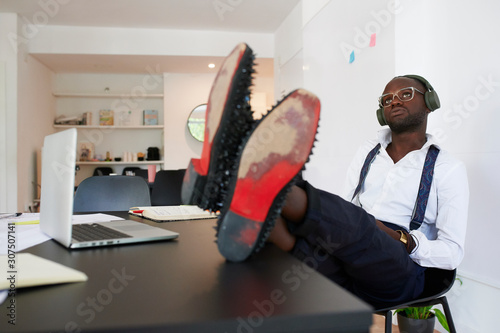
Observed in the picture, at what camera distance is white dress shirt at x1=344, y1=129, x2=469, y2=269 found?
4.03 feet

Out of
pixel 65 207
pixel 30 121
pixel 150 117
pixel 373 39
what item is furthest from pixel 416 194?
pixel 150 117

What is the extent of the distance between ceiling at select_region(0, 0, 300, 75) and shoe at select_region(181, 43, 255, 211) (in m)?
4.42

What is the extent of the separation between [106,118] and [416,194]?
19.4 feet

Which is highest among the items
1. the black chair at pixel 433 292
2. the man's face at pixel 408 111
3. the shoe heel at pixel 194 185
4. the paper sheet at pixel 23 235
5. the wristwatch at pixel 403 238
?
the man's face at pixel 408 111

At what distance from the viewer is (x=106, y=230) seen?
87cm

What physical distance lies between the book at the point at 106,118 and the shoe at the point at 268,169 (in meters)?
6.38

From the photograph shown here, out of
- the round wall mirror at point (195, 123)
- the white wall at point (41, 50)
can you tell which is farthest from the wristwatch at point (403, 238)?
the round wall mirror at point (195, 123)

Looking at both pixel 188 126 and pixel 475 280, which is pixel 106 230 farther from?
pixel 188 126

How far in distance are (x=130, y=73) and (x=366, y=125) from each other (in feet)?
16.1

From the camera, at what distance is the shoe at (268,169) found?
583mm

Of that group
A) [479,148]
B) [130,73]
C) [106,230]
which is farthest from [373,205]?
[130,73]

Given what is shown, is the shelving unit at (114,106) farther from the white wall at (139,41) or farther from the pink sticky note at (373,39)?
the pink sticky note at (373,39)

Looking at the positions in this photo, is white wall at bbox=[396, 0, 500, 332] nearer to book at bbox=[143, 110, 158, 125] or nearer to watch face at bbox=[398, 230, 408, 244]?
watch face at bbox=[398, 230, 408, 244]

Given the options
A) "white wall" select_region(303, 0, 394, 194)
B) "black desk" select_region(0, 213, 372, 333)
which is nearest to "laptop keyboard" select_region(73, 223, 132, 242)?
"black desk" select_region(0, 213, 372, 333)
